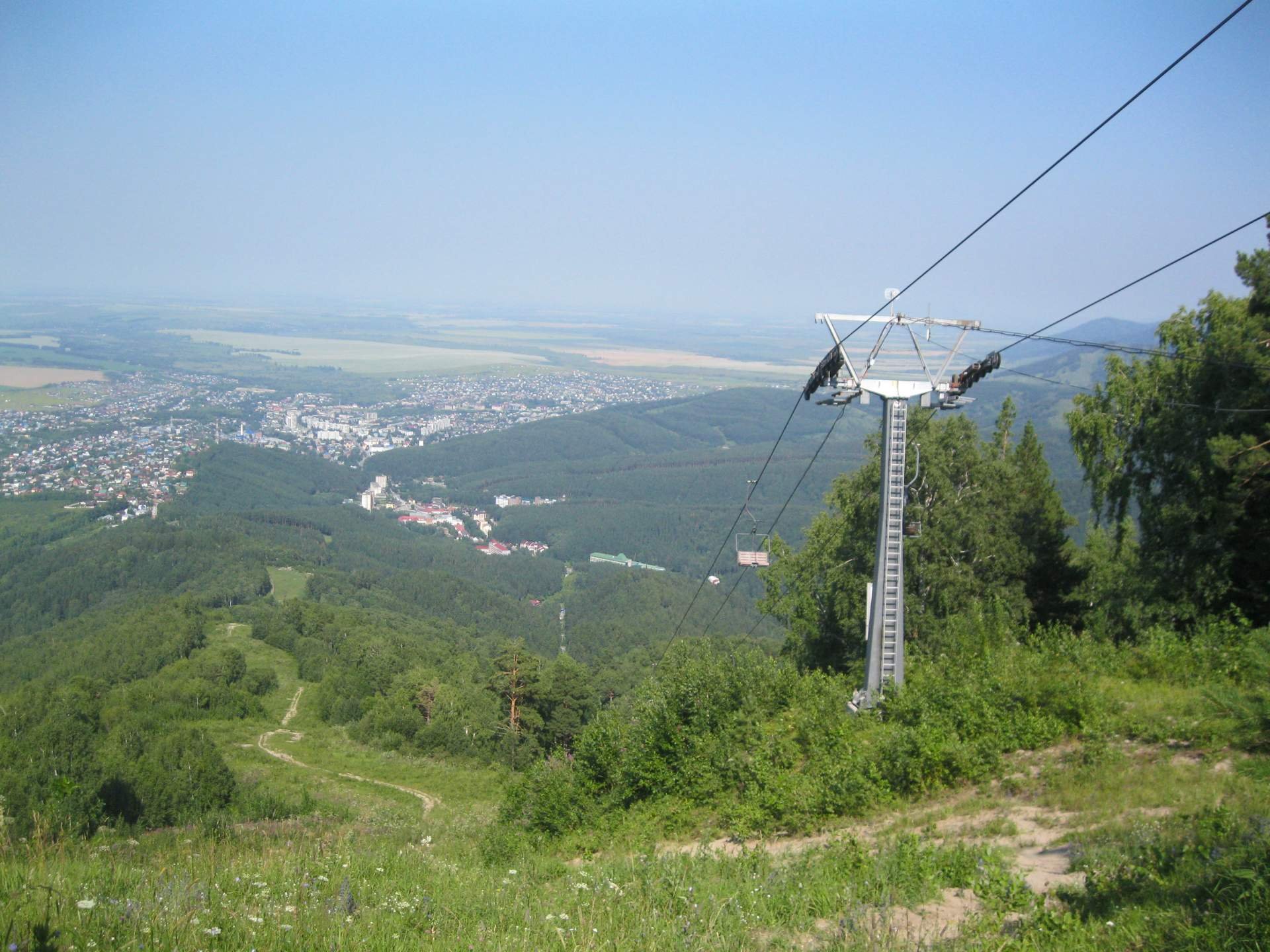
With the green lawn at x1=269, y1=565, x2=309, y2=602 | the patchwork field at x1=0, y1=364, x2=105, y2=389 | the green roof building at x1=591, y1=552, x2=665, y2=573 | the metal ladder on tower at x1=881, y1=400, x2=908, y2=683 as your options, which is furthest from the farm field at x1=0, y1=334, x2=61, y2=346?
the metal ladder on tower at x1=881, y1=400, x2=908, y2=683

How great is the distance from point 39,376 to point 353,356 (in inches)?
2672

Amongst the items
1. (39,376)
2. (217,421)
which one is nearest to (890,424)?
(217,421)

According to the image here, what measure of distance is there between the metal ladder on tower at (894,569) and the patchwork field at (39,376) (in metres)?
132

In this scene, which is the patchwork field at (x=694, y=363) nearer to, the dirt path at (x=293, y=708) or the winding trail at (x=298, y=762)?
the dirt path at (x=293, y=708)

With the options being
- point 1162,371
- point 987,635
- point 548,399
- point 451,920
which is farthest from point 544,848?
point 548,399

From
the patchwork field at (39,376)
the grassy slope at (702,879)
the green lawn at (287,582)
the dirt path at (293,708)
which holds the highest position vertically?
the grassy slope at (702,879)

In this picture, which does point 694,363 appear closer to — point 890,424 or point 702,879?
point 890,424

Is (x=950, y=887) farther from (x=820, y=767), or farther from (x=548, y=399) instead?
(x=548, y=399)

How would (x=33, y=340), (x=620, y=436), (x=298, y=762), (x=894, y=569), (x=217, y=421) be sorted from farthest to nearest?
(x=33, y=340) < (x=620, y=436) < (x=217, y=421) < (x=298, y=762) < (x=894, y=569)

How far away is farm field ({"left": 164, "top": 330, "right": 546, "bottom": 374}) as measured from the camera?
559 ft

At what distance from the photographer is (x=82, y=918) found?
10.3 ft

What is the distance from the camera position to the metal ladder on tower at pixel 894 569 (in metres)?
9.43

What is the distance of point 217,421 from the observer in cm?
11450

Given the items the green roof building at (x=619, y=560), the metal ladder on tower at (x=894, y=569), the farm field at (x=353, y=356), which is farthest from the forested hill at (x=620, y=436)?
the metal ladder on tower at (x=894, y=569)
